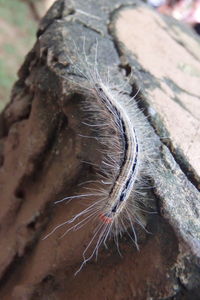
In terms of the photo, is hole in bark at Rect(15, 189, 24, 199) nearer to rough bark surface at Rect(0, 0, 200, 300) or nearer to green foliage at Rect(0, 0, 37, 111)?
rough bark surface at Rect(0, 0, 200, 300)

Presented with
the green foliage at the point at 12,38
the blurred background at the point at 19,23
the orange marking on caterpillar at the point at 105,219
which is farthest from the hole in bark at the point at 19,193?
the green foliage at the point at 12,38

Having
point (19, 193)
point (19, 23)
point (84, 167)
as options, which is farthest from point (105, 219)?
point (19, 23)

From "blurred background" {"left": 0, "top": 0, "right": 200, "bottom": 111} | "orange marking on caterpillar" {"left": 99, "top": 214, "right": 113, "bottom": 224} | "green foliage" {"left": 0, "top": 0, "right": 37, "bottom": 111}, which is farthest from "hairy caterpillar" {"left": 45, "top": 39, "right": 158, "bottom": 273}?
"green foliage" {"left": 0, "top": 0, "right": 37, "bottom": 111}

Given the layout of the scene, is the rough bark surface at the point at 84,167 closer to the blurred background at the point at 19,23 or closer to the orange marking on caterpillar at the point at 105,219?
the orange marking on caterpillar at the point at 105,219

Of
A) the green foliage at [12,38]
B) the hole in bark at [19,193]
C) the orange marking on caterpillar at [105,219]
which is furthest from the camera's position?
the green foliage at [12,38]

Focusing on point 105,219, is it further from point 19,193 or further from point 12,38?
point 12,38

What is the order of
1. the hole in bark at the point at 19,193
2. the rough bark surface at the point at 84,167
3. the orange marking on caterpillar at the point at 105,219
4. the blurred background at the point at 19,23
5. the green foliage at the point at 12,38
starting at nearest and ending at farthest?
the rough bark surface at the point at 84,167 < the orange marking on caterpillar at the point at 105,219 < the hole in bark at the point at 19,193 < the blurred background at the point at 19,23 < the green foliage at the point at 12,38
